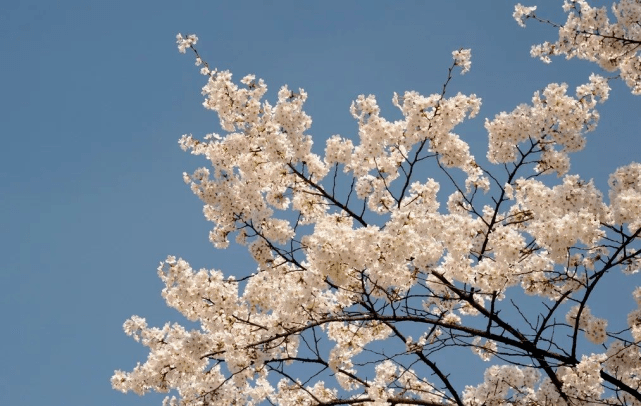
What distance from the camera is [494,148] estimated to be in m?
8.10

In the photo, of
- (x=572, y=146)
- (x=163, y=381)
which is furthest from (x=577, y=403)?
(x=163, y=381)

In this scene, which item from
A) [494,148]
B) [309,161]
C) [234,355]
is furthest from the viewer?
[309,161]

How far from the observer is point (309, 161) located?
873 centimetres

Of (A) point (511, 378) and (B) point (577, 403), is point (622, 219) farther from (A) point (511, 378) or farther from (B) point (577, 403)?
(A) point (511, 378)

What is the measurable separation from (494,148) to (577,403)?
321 cm

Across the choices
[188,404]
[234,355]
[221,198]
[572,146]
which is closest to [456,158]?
[572,146]

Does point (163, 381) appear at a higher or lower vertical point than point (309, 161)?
lower

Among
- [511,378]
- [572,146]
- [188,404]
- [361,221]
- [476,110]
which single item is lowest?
[188,404]

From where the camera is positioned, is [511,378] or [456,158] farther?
[511,378]

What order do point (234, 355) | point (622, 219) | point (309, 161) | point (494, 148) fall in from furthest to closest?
point (309, 161)
point (494, 148)
point (234, 355)
point (622, 219)

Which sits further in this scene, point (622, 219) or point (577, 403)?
point (577, 403)

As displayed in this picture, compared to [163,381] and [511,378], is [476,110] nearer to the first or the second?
[511,378]

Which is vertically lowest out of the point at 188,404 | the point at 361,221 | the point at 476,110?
the point at 188,404

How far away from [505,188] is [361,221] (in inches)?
69.7
